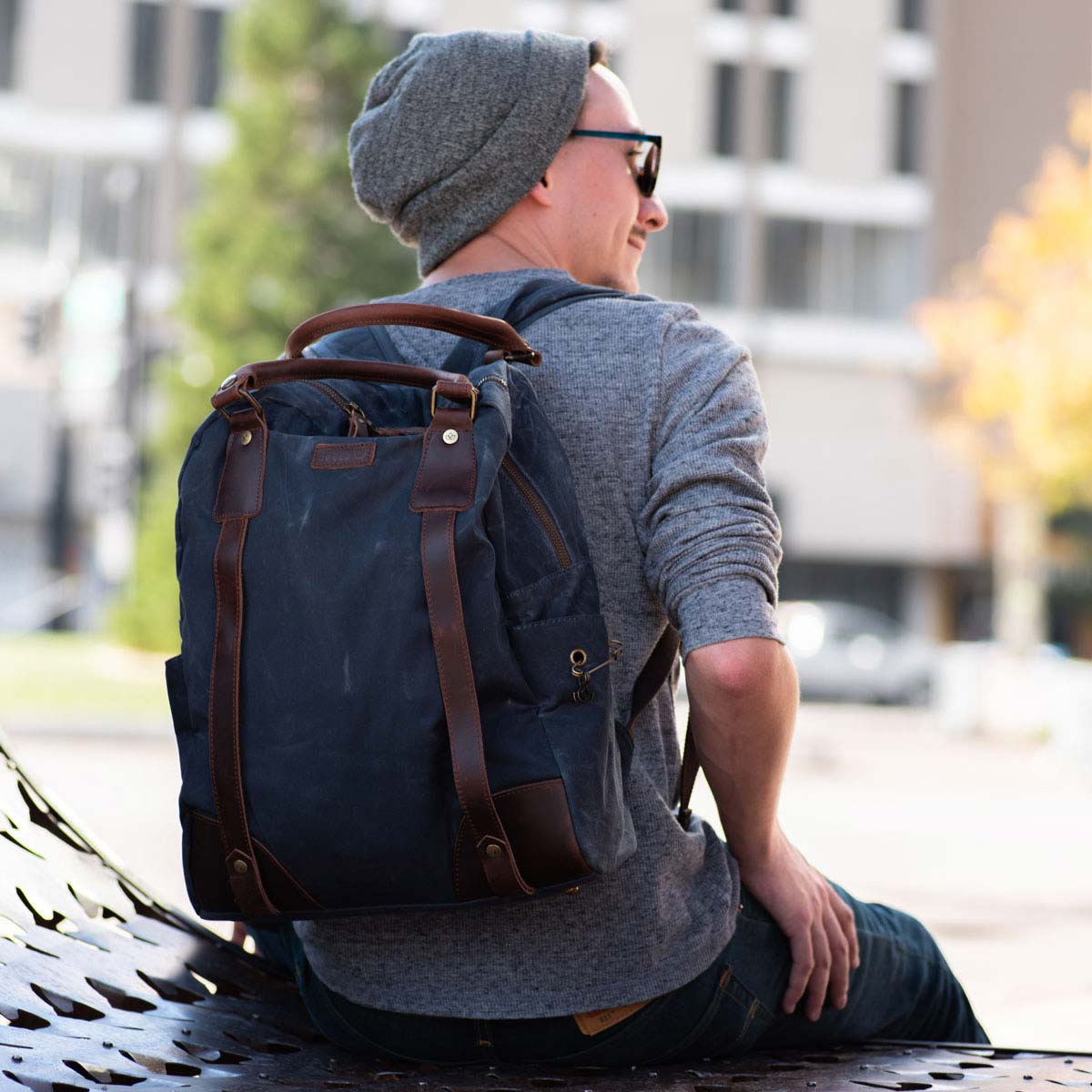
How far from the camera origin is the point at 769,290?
33.6 metres

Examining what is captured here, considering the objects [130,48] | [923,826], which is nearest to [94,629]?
[130,48]

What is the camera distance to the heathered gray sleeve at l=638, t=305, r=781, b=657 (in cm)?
174

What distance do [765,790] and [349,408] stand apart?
0.62 metres

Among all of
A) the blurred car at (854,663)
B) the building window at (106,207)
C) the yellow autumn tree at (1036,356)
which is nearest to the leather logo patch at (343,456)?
the yellow autumn tree at (1036,356)

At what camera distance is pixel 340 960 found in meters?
1.80

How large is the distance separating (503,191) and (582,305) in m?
0.24

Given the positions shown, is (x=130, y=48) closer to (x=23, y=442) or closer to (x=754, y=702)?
(x=23, y=442)

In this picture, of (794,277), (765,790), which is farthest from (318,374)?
(794,277)

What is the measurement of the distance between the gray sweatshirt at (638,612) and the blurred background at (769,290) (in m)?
13.1

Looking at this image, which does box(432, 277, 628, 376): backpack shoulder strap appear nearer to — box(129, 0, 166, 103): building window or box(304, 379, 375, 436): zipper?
box(304, 379, 375, 436): zipper

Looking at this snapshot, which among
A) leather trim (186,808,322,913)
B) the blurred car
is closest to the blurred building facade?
the blurred car

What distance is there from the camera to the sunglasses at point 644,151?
6.74 ft

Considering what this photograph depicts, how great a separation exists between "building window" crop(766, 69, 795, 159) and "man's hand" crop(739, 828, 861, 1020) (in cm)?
3301

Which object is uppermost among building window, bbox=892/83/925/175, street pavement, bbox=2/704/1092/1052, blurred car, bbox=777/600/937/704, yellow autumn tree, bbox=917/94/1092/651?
building window, bbox=892/83/925/175
